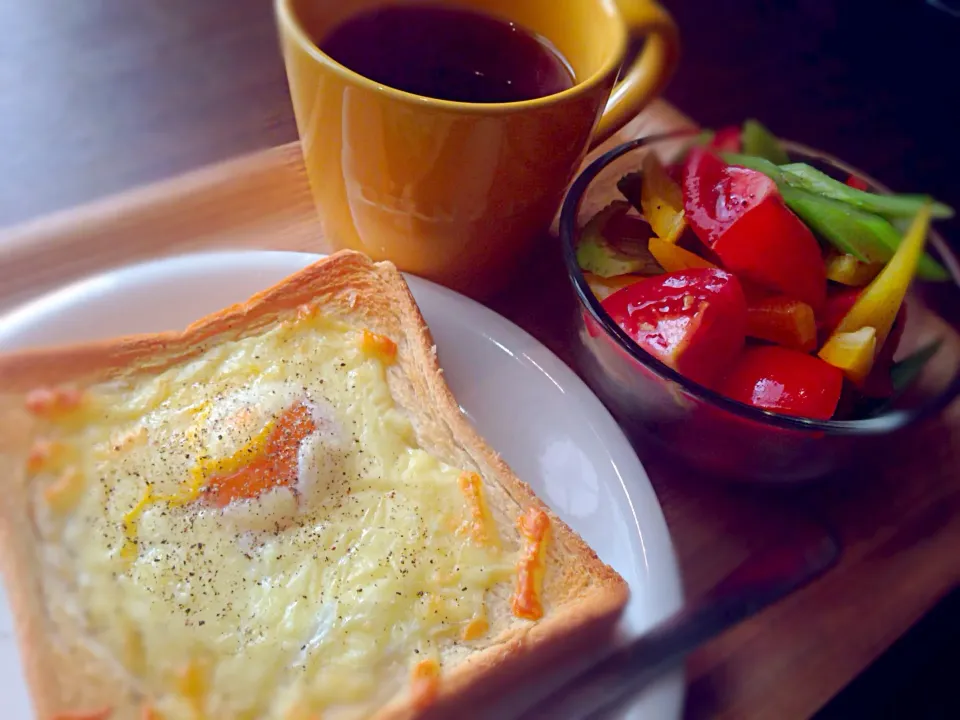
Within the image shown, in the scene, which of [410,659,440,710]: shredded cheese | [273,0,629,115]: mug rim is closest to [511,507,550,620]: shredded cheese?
[410,659,440,710]: shredded cheese

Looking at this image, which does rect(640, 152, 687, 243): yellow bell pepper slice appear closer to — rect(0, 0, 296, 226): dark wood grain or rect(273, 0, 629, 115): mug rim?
rect(273, 0, 629, 115): mug rim

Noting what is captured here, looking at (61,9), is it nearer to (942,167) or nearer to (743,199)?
(743,199)

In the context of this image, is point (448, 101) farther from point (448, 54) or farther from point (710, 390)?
point (710, 390)

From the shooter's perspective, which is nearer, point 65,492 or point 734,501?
point 65,492

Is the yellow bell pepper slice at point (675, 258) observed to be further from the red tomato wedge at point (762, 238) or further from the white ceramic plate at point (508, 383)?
the white ceramic plate at point (508, 383)

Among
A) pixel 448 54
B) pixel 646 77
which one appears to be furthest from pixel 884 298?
pixel 448 54

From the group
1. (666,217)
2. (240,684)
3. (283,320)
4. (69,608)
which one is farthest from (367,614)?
(666,217)

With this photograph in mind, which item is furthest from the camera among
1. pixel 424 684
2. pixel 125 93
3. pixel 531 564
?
pixel 125 93
